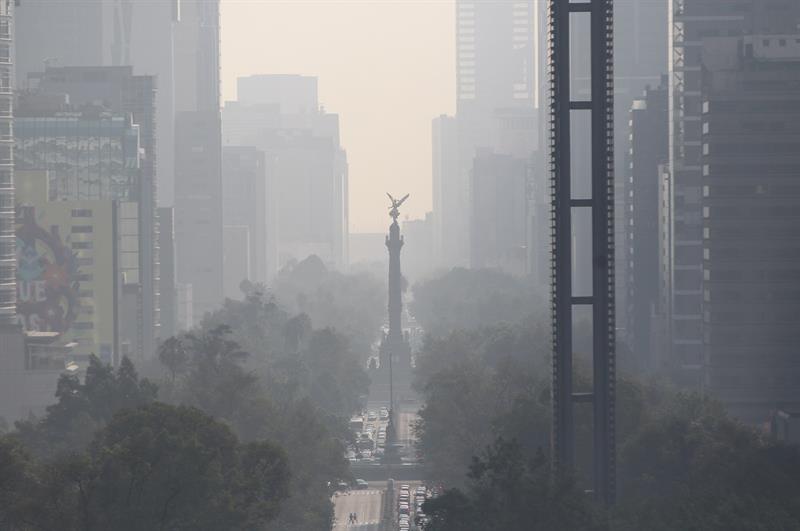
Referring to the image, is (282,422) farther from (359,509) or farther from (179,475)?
(179,475)

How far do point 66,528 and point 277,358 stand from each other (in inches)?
2936

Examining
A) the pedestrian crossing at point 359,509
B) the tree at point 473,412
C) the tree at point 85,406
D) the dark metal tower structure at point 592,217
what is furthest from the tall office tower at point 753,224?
the dark metal tower structure at point 592,217

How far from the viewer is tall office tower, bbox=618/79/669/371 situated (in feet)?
411

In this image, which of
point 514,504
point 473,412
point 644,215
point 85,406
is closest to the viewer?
point 514,504

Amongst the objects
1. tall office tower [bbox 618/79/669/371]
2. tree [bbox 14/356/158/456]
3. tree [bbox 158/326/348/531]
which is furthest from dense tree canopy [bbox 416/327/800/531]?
tall office tower [bbox 618/79/669/371]

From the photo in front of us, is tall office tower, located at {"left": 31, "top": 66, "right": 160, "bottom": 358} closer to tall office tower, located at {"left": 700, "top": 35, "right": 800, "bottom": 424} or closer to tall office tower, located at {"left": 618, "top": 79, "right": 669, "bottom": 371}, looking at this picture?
tall office tower, located at {"left": 618, "top": 79, "right": 669, "bottom": 371}

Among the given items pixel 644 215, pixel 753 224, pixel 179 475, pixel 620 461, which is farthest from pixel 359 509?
pixel 644 215

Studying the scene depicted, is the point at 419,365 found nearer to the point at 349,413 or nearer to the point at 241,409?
the point at 349,413

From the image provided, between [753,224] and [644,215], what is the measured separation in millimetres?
33494

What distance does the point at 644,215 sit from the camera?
128 m

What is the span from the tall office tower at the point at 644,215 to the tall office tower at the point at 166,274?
56.6 meters

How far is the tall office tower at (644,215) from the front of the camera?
4929 inches

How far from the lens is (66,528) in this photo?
154 feet

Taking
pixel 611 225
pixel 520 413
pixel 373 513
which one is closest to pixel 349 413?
pixel 373 513
